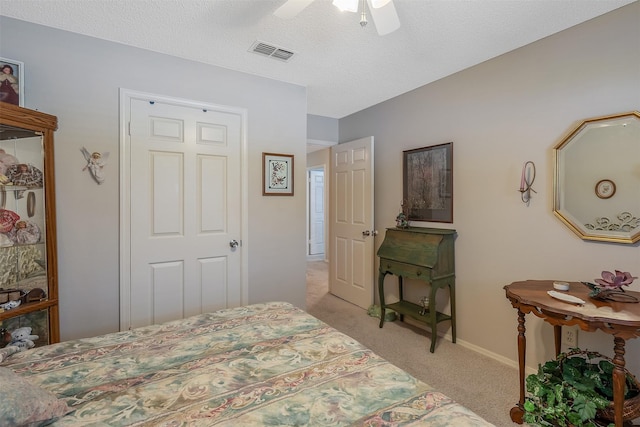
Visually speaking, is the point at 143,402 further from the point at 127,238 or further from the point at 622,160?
the point at 622,160

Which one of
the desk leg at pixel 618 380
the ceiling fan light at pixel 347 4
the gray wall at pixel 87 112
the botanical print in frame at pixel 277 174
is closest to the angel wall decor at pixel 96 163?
the gray wall at pixel 87 112

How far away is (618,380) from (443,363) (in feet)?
3.87

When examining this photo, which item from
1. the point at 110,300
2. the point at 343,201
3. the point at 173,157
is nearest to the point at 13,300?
the point at 110,300

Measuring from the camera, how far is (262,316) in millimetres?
1697

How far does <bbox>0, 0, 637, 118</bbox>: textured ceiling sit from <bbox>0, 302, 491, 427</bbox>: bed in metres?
1.86

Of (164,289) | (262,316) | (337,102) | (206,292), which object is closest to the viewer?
(262,316)

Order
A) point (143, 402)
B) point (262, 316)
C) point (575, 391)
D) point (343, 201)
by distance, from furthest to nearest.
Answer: point (343, 201), point (262, 316), point (575, 391), point (143, 402)

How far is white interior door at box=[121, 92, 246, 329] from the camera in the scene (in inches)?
90.5

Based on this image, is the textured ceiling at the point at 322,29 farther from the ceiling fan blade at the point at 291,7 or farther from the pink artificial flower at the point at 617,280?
the pink artificial flower at the point at 617,280

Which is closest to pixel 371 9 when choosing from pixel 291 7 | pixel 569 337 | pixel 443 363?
pixel 291 7

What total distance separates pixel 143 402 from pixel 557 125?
2.76 m

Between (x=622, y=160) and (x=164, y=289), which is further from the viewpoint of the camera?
(x=164, y=289)

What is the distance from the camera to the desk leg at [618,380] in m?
1.40

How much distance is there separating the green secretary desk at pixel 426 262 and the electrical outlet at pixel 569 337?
826 millimetres
